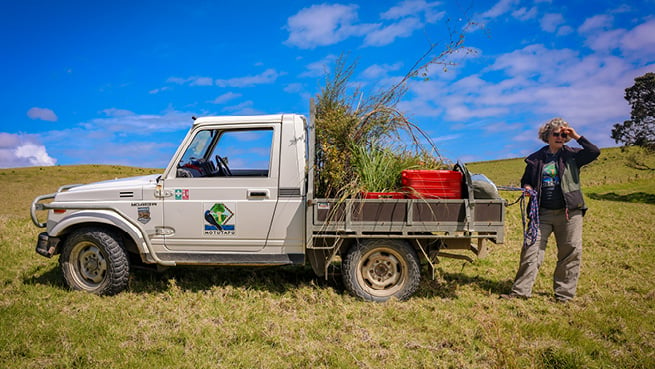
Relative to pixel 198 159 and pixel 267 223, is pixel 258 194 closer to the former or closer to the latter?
pixel 267 223

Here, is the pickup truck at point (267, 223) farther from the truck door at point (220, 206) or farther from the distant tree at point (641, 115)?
the distant tree at point (641, 115)

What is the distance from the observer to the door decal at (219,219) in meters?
5.02

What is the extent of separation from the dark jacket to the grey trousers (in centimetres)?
20

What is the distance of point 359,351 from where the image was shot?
3.71 m

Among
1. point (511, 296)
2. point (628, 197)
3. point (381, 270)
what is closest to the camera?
point (381, 270)

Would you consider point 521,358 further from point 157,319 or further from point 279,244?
point 157,319

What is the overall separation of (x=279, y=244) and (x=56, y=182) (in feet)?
120

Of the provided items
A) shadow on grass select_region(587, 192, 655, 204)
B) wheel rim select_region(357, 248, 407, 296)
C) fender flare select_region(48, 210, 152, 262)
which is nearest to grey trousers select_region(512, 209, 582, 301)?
wheel rim select_region(357, 248, 407, 296)

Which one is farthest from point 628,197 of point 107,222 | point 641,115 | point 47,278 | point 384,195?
point 47,278

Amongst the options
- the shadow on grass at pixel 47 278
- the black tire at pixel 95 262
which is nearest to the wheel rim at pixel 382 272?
the black tire at pixel 95 262

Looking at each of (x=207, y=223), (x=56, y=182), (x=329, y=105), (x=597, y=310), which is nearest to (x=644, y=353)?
(x=597, y=310)

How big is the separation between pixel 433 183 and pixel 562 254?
6.68 feet

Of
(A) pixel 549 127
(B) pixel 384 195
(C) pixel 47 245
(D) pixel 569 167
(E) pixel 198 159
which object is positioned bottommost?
(C) pixel 47 245

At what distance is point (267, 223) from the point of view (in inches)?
197
